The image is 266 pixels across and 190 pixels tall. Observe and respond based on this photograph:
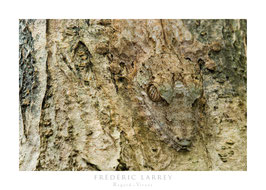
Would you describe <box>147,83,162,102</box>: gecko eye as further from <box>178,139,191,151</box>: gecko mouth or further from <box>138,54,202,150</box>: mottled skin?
<box>178,139,191,151</box>: gecko mouth

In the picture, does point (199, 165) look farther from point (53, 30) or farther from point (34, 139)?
point (53, 30)

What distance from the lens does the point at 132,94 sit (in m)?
1.10

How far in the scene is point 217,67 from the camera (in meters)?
1.13

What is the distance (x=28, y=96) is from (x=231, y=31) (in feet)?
3.51

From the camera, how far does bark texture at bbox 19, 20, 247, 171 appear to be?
1.04m

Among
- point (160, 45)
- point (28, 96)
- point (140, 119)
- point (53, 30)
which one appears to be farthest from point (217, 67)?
point (28, 96)

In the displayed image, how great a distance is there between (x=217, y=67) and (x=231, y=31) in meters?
0.20
